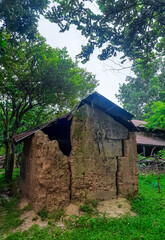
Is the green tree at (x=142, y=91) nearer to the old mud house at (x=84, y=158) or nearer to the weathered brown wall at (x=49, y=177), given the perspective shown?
the old mud house at (x=84, y=158)

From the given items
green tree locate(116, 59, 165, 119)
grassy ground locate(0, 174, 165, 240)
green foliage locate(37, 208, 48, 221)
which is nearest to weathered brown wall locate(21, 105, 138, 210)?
green foliage locate(37, 208, 48, 221)

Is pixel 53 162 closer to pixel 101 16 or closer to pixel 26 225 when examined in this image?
pixel 26 225

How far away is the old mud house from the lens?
4.78 meters

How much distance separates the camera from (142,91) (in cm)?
2702

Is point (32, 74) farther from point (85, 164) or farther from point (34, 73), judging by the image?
point (85, 164)

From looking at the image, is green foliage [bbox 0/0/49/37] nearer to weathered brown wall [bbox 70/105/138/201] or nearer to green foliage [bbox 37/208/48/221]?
weathered brown wall [bbox 70/105/138/201]

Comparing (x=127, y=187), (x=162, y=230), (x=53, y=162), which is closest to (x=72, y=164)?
(x=53, y=162)

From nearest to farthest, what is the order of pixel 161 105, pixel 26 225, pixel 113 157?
pixel 26 225 → pixel 113 157 → pixel 161 105

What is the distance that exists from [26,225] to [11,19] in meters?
6.86

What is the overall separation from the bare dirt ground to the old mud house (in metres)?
0.21

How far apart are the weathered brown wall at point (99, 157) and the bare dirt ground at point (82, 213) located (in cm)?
24

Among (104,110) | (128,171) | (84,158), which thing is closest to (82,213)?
(84,158)

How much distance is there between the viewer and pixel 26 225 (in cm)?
425

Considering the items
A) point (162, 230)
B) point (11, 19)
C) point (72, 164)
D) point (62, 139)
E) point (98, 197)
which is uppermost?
point (11, 19)
